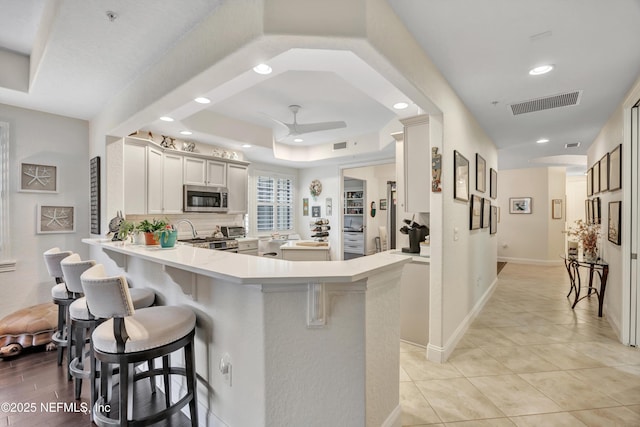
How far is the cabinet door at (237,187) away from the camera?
5336 millimetres

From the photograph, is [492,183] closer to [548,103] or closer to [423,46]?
[548,103]

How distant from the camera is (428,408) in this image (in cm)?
204

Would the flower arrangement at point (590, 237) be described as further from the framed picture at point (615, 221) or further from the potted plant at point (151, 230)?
the potted plant at point (151, 230)

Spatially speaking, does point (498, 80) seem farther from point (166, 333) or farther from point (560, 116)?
point (166, 333)

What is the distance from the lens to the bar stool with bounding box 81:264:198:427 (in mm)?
1467

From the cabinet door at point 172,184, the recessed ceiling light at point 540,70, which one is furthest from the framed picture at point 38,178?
the recessed ceiling light at point 540,70

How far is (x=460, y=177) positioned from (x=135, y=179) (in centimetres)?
407

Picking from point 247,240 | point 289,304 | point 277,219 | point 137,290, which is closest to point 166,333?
point 289,304

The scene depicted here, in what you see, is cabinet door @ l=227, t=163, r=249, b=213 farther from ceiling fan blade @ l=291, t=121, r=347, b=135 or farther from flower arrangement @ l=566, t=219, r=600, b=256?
flower arrangement @ l=566, t=219, r=600, b=256

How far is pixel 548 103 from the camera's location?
3197mm

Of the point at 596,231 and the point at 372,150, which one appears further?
the point at 372,150

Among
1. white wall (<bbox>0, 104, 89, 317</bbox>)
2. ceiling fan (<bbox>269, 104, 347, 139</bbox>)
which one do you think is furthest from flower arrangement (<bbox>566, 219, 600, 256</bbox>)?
white wall (<bbox>0, 104, 89, 317</bbox>)

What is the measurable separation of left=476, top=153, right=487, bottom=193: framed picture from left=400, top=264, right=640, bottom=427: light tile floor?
1.73 meters

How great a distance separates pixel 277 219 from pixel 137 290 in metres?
4.58
